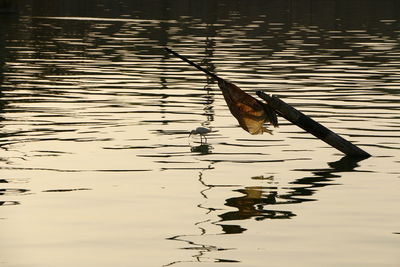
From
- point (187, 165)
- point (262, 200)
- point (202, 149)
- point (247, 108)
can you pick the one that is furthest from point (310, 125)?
point (262, 200)

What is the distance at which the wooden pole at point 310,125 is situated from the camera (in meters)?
17.5

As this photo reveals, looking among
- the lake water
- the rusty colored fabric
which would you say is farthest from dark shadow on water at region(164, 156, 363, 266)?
the rusty colored fabric

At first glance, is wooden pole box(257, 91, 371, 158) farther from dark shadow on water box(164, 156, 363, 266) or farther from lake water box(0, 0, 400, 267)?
dark shadow on water box(164, 156, 363, 266)

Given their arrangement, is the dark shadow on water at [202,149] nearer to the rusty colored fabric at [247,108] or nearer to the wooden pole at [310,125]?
the rusty colored fabric at [247,108]

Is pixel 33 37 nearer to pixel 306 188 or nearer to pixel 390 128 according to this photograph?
pixel 390 128

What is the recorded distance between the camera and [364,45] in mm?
48750

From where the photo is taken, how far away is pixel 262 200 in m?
15.1

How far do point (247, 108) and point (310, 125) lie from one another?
924mm

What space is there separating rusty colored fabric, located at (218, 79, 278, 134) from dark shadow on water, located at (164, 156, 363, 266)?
3.28ft

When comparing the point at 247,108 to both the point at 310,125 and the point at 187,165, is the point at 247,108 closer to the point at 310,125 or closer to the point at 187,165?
the point at 310,125

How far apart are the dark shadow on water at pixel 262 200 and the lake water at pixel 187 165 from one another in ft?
0.08

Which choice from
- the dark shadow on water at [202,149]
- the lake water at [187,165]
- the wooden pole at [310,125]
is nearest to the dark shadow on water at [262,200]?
the lake water at [187,165]

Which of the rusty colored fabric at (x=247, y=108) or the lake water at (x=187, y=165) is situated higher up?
the rusty colored fabric at (x=247, y=108)

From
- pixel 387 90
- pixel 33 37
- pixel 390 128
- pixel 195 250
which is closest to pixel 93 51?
pixel 33 37
